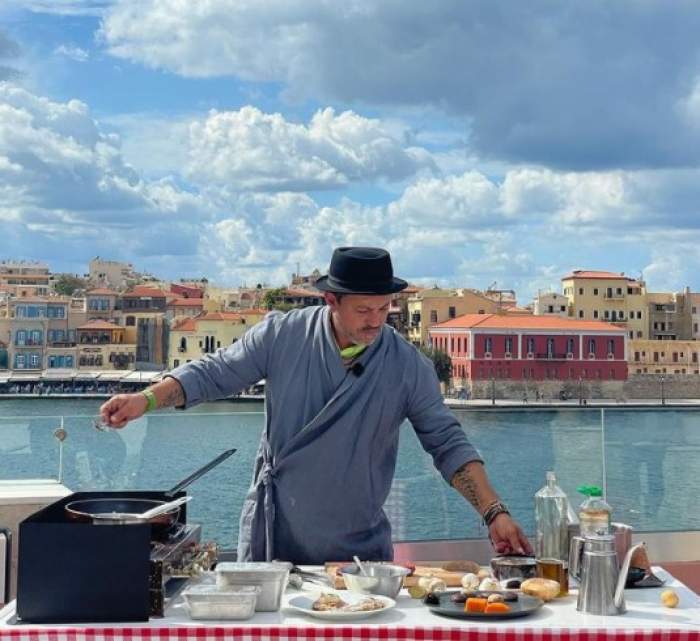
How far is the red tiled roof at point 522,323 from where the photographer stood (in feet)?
229

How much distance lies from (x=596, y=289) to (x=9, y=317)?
1553 inches

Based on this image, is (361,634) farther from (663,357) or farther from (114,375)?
(114,375)

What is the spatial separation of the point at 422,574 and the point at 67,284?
327ft

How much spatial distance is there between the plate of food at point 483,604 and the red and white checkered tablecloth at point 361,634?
41mm

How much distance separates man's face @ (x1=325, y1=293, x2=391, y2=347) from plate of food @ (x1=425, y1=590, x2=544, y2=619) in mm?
571

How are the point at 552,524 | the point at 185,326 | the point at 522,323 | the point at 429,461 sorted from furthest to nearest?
the point at 185,326, the point at 522,323, the point at 429,461, the point at 552,524

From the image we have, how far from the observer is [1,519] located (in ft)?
11.1

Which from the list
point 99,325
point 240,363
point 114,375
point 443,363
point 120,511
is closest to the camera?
Result: point 120,511

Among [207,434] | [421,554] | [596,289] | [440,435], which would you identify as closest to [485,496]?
[440,435]

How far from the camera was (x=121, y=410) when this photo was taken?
86.9 inches

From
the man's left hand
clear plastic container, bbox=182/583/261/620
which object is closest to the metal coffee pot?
the man's left hand

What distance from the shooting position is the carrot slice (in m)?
1.84

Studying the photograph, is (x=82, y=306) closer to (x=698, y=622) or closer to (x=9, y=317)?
(x=9, y=317)

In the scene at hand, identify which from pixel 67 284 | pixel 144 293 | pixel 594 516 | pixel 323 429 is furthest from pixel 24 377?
pixel 594 516
